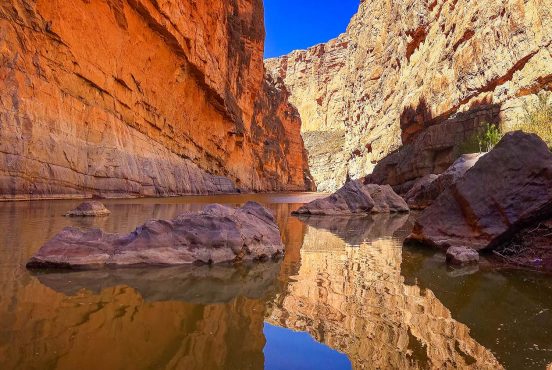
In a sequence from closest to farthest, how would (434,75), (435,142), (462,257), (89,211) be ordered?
(462,257) < (89,211) < (435,142) < (434,75)

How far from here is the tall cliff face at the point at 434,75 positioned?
3547 cm

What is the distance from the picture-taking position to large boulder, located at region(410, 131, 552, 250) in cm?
707

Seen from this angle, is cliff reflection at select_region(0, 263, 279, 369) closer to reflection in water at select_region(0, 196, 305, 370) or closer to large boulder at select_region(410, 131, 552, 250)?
reflection in water at select_region(0, 196, 305, 370)

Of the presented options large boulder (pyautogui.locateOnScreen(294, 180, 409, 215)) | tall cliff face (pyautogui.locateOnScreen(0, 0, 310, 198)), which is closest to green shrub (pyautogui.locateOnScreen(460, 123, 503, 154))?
large boulder (pyautogui.locateOnScreen(294, 180, 409, 215))

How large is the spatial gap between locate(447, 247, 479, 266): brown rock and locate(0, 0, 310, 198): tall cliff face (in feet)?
54.5

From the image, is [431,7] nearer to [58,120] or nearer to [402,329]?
[58,120]

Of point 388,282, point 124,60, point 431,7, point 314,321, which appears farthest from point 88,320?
point 431,7

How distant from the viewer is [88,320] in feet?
11.3

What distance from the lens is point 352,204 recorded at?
18781 millimetres

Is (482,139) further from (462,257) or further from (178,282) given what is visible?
(178,282)

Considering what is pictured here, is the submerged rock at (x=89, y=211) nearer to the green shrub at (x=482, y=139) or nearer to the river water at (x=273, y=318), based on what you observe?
the river water at (x=273, y=318)

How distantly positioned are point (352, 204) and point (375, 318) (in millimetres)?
15160

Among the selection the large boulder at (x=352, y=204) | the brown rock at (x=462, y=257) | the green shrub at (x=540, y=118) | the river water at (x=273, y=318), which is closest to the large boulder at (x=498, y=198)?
the brown rock at (x=462, y=257)

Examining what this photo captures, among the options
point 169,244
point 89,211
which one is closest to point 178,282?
point 169,244
